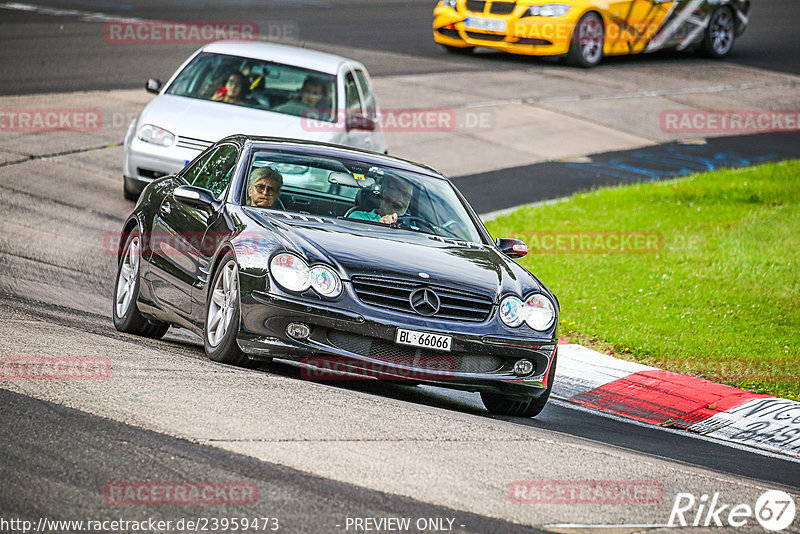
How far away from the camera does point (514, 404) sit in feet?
26.3

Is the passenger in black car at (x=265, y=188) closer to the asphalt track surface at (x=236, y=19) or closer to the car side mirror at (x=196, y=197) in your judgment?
the car side mirror at (x=196, y=197)

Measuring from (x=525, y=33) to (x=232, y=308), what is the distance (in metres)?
18.5

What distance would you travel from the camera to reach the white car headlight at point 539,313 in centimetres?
764

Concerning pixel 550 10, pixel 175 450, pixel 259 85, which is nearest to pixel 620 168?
pixel 550 10

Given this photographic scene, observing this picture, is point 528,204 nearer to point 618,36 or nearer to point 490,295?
point 490,295

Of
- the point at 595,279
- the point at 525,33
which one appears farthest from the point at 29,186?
the point at 525,33

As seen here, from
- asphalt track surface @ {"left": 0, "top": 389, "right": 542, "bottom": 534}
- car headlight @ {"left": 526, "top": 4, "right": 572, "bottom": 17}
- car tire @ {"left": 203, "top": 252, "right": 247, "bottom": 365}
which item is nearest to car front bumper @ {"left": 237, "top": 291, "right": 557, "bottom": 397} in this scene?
car tire @ {"left": 203, "top": 252, "right": 247, "bottom": 365}

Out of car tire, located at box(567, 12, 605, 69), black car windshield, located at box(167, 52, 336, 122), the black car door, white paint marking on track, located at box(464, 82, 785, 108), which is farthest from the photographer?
car tire, located at box(567, 12, 605, 69)

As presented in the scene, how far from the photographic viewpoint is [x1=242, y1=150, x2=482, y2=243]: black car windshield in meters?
8.34

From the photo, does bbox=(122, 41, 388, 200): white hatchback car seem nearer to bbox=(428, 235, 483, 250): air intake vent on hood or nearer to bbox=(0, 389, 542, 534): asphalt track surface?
bbox=(428, 235, 483, 250): air intake vent on hood

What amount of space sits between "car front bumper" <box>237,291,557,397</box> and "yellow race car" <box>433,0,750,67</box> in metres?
17.7

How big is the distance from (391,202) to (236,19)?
20131mm

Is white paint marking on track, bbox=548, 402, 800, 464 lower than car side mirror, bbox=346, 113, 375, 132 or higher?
lower

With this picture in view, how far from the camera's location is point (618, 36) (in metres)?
26.2
